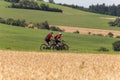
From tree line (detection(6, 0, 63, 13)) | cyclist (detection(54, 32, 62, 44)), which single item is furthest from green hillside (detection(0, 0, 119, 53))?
tree line (detection(6, 0, 63, 13))

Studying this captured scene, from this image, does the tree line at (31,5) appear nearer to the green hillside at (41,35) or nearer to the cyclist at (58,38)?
the green hillside at (41,35)

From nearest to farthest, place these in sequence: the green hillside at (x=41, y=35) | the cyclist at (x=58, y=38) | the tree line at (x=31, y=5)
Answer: the cyclist at (x=58, y=38) → the green hillside at (x=41, y=35) → the tree line at (x=31, y=5)

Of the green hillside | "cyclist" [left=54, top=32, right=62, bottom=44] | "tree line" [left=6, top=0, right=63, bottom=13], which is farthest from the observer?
"tree line" [left=6, top=0, right=63, bottom=13]

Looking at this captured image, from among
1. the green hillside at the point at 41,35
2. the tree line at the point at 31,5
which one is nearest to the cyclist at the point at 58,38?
the green hillside at the point at 41,35

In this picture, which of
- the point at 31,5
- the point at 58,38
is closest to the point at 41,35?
the point at 58,38

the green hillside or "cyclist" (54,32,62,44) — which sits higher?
"cyclist" (54,32,62,44)

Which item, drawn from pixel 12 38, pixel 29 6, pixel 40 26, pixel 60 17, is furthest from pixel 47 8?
pixel 12 38

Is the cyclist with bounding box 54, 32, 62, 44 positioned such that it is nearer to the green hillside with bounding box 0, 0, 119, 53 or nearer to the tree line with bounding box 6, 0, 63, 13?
the green hillside with bounding box 0, 0, 119, 53

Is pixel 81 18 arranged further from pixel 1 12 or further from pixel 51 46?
pixel 51 46

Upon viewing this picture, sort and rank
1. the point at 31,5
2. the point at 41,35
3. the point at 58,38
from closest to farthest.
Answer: the point at 58,38, the point at 41,35, the point at 31,5

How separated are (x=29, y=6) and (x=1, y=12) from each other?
91.5 feet

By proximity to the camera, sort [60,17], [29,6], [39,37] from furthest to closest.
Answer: [29,6], [60,17], [39,37]

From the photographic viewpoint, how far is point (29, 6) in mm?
153875

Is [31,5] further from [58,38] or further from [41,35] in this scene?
[58,38]
